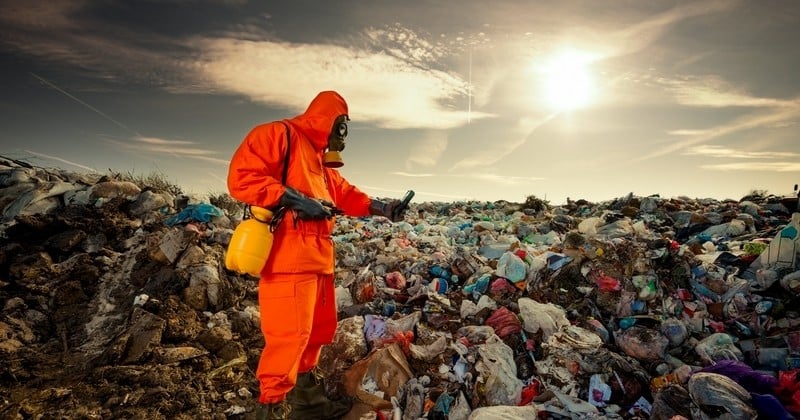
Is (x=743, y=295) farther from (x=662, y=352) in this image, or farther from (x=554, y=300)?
(x=554, y=300)

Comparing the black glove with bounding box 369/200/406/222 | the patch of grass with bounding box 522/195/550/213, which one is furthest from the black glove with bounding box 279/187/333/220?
the patch of grass with bounding box 522/195/550/213

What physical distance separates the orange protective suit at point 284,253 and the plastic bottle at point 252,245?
0.08 meters

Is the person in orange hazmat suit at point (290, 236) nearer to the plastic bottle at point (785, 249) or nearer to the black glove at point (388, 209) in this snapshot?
the black glove at point (388, 209)

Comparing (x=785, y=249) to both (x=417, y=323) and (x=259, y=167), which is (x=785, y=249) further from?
(x=259, y=167)

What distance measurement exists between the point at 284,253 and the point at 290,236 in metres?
0.10

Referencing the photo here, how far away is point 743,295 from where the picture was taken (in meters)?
3.46

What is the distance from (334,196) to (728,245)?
4.78 metres

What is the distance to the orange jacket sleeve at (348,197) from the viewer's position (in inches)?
111

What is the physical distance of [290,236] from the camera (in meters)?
2.19

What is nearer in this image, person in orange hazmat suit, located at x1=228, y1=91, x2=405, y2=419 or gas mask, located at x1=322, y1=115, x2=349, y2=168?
person in orange hazmat suit, located at x1=228, y1=91, x2=405, y2=419

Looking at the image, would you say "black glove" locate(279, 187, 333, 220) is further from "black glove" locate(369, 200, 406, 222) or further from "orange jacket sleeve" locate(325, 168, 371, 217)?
"black glove" locate(369, 200, 406, 222)

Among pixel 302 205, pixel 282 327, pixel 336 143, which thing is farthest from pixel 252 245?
pixel 336 143

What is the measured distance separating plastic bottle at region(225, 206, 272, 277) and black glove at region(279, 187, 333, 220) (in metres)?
0.16

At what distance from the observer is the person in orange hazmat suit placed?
2.10m
